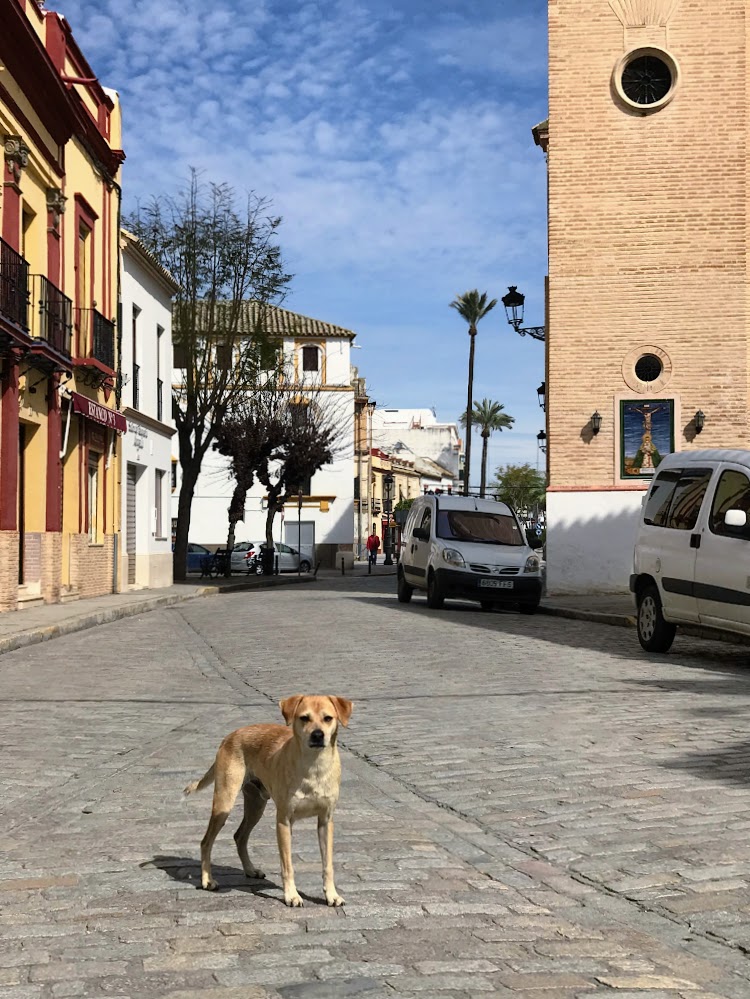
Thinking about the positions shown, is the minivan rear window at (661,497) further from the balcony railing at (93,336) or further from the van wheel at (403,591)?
the balcony railing at (93,336)

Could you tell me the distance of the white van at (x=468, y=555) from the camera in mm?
20234

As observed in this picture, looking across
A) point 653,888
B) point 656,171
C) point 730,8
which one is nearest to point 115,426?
point 656,171

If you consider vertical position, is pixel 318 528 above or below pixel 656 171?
below

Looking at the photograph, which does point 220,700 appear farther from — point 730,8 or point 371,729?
point 730,8

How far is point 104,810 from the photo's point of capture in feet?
19.3

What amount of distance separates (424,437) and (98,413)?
111 meters

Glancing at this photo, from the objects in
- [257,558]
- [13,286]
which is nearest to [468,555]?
[13,286]

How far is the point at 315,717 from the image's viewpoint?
4047mm

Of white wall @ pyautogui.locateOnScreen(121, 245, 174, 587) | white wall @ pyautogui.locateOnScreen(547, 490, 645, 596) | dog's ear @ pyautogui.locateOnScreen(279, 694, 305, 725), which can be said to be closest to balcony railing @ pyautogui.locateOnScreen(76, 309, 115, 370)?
white wall @ pyautogui.locateOnScreen(121, 245, 174, 587)

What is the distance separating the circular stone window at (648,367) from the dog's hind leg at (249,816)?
20802 mm

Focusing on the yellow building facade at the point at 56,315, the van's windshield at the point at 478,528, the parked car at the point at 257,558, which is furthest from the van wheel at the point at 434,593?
the parked car at the point at 257,558

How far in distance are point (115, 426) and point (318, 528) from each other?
125 ft

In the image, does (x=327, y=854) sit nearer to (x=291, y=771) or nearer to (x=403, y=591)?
(x=291, y=771)

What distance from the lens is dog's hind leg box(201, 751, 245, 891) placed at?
4410 millimetres
